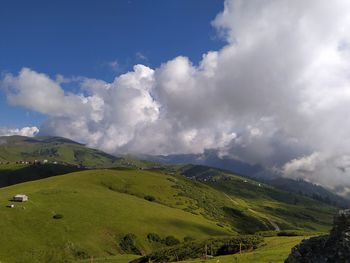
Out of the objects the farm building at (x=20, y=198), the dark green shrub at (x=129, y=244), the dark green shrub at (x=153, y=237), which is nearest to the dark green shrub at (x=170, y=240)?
the dark green shrub at (x=153, y=237)

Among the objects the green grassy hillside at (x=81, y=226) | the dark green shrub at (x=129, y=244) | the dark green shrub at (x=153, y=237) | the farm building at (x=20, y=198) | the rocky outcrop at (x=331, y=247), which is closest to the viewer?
the rocky outcrop at (x=331, y=247)

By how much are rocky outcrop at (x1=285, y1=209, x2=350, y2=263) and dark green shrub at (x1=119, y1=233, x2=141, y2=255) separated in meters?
109

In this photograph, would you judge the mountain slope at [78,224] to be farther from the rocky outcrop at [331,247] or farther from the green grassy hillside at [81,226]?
the rocky outcrop at [331,247]

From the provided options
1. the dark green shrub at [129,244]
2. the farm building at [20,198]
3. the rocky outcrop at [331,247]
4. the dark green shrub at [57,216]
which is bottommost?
the dark green shrub at [129,244]

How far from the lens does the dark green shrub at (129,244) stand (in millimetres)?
130750

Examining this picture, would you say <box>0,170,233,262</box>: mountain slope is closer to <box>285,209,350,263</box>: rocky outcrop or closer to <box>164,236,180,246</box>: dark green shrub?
<box>164,236,180,246</box>: dark green shrub

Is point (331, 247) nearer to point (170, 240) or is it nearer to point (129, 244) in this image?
point (129, 244)

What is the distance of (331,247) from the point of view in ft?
86.4

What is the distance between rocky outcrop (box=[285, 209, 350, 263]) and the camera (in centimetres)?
2539

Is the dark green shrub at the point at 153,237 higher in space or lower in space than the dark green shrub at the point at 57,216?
lower

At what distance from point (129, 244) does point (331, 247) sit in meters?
115

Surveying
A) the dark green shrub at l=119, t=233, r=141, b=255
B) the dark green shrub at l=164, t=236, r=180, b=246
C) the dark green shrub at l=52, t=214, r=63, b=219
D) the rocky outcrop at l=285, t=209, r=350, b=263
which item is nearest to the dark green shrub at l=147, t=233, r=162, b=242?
the dark green shrub at l=164, t=236, r=180, b=246

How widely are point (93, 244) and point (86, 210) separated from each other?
2655 cm

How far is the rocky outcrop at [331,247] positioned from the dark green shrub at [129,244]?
108502 mm
